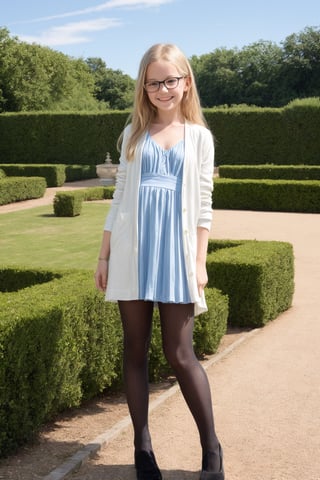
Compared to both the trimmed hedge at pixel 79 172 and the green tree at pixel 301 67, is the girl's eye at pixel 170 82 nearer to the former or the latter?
the trimmed hedge at pixel 79 172

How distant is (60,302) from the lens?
15.1 ft

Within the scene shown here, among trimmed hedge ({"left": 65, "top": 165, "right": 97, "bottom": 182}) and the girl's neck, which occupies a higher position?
the girl's neck

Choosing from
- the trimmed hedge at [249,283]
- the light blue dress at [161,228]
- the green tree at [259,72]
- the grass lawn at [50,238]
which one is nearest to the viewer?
the light blue dress at [161,228]

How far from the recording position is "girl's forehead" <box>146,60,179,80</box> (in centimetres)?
346

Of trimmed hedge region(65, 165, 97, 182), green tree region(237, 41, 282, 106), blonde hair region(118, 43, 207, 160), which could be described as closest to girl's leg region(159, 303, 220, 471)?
blonde hair region(118, 43, 207, 160)

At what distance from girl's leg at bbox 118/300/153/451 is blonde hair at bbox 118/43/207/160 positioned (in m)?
0.72

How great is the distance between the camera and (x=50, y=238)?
15539mm

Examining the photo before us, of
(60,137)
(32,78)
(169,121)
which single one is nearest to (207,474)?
(169,121)

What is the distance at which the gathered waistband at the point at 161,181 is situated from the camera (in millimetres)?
3426

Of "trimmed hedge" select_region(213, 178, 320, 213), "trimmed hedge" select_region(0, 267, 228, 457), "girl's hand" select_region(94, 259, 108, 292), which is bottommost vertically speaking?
"trimmed hedge" select_region(213, 178, 320, 213)

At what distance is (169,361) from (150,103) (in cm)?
123

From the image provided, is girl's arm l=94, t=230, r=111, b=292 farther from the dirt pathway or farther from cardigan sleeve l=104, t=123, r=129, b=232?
the dirt pathway

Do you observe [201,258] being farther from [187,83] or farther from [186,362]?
[187,83]

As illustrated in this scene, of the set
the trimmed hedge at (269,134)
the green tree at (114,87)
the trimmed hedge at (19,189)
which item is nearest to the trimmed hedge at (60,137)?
the trimmed hedge at (269,134)
